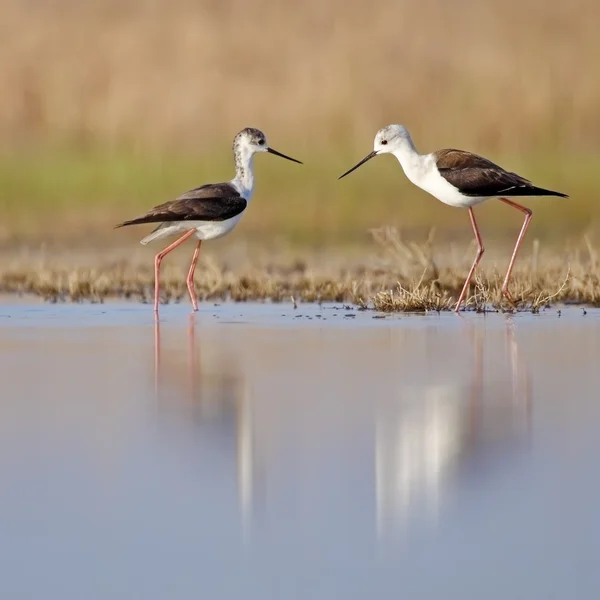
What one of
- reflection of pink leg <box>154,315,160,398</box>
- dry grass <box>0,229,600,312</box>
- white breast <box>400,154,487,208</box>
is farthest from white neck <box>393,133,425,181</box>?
reflection of pink leg <box>154,315,160,398</box>

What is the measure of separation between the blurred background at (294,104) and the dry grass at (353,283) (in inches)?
219

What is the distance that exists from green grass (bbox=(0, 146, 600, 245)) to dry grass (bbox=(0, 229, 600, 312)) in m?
5.31

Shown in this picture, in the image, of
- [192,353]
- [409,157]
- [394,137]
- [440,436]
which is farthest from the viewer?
[394,137]

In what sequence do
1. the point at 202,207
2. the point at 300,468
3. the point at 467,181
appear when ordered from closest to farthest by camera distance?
1. the point at 300,468
2. the point at 467,181
3. the point at 202,207

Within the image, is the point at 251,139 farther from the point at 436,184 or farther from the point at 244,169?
the point at 436,184

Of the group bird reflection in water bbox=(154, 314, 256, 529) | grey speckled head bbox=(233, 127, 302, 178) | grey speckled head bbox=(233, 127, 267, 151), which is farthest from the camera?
grey speckled head bbox=(233, 127, 267, 151)

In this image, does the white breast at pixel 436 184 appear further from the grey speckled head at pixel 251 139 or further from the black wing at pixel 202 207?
the grey speckled head at pixel 251 139

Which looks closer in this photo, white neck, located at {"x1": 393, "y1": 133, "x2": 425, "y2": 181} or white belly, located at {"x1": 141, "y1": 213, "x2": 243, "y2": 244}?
white belly, located at {"x1": 141, "y1": 213, "x2": 243, "y2": 244}

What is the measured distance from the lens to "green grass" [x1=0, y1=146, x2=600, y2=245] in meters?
21.7

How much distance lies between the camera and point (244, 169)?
43.1 feet

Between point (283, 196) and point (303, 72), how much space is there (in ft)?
16.9

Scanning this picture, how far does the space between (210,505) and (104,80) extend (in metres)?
24.9

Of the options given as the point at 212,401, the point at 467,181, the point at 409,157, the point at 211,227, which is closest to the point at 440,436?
the point at 212,401

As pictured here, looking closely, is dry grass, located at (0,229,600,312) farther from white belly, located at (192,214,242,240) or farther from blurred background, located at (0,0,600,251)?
blurred background, located at (0,0,600,251)
